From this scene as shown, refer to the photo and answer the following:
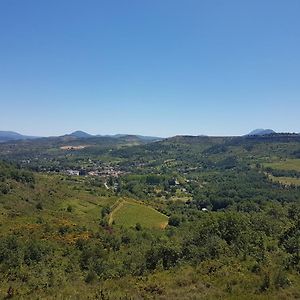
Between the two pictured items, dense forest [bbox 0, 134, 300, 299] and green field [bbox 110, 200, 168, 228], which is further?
green field [bbox 110, 200, 168, 228]

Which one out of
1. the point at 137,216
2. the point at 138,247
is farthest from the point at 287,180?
the point at 138,247

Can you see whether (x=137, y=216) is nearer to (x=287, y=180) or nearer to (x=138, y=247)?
(x=138, y=247)

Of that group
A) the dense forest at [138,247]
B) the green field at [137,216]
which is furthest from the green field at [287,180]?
the green field at [137,216]

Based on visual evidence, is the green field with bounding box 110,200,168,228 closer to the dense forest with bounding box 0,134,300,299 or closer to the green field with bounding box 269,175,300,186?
the dense forest with bounding box 0,134,300,299

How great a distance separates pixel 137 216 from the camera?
105 metres

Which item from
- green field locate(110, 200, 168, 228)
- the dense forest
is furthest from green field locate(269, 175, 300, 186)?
green field locate(110, 200, 168, 228)

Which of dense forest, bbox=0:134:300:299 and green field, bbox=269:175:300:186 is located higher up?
dense forest, bbox=0:134:300:299

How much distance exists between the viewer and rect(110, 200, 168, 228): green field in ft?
322

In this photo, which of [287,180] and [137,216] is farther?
[287,180]

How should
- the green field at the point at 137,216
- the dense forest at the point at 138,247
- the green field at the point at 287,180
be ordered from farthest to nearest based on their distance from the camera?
the green field at the point at 287,180 < the green field at the point at 137,216 < the dense forest at the point at 138,247

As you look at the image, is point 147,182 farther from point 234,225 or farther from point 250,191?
point 234,225

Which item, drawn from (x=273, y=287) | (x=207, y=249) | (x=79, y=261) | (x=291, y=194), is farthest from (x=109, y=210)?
(x=273, y=287)

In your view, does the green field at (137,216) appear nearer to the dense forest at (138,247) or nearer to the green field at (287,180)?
the dense forest at (138,247)

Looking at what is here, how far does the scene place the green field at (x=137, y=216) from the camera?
98000mm
